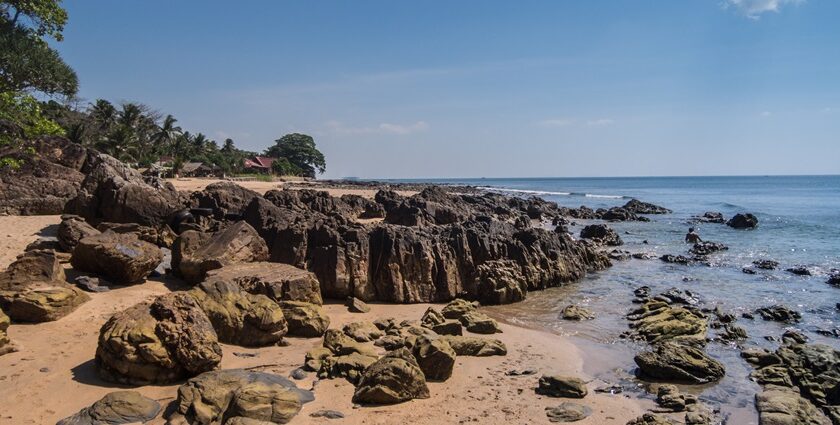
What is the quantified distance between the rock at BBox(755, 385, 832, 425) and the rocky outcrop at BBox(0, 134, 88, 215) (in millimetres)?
25279

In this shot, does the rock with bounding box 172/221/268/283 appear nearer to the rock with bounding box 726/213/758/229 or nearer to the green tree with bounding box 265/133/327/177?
the rock with bounding box 726/213/758/229

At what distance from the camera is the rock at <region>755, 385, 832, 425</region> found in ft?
29.7

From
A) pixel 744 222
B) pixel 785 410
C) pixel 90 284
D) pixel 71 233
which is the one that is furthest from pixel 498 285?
pixel 744 222

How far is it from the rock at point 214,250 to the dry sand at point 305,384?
2.04 m

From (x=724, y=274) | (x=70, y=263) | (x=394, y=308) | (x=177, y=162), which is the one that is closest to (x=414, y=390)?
(x=394, y=308)

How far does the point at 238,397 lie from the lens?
26.6 feet

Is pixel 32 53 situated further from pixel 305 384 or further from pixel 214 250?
pixel 305 384

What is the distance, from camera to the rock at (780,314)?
16.2 meters

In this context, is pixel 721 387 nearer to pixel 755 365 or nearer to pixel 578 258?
pixel 755 365

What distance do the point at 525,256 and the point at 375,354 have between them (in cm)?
1037

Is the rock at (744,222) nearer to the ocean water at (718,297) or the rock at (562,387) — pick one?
the ocean water at (718,297)

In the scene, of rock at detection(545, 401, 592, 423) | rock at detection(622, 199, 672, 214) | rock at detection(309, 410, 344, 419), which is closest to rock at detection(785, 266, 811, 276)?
rock at detection(545, 401, 592, 423)

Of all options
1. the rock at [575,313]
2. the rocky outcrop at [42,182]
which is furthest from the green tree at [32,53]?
the rock at [575,313]

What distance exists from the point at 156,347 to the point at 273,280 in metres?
4.79
